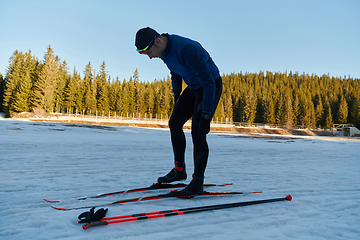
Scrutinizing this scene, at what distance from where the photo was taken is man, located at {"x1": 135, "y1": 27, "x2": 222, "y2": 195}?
207 centimetres

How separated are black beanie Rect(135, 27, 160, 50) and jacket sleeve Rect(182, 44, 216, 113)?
13.1 inches

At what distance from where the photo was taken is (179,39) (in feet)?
7.14

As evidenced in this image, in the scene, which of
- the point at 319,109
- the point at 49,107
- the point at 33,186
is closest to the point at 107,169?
the point at 33,186

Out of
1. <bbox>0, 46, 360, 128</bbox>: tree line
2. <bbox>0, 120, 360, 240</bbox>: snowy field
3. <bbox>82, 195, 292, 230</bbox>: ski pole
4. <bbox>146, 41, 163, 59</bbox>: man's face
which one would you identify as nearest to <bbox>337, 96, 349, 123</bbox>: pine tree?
<bbox>0, 46, 360, 128</bbox>: tree line

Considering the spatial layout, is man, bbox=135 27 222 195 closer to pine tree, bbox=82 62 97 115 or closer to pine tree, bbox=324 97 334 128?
pine tree, bbox=82 62 97 115

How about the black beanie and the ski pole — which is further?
the black beanie

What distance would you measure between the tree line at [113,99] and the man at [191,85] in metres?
47.7

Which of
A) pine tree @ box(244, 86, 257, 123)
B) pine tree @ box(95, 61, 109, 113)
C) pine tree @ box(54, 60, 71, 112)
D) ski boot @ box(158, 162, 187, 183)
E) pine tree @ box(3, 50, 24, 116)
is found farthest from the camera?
pine tree @ box(244, 86, 257, 123)

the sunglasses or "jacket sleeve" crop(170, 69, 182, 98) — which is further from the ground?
the sunglasses

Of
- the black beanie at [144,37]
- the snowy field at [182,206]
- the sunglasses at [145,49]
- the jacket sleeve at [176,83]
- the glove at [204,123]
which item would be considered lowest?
the snowy field at [182,206]

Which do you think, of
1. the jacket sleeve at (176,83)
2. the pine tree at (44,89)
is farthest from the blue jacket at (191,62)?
the pine tree at (44,89)

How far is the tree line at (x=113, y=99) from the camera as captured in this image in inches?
1704

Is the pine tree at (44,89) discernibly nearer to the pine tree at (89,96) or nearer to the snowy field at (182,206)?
the pine tree at (89,96)

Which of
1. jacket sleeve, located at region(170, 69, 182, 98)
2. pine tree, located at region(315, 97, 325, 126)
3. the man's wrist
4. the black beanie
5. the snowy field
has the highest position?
pine tree, located at region(315, 97, 325, 126)
